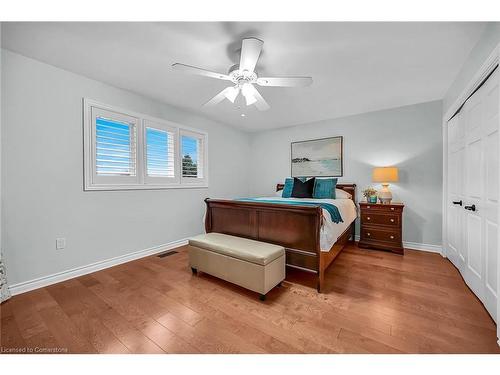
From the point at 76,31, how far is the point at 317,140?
3.84 metres

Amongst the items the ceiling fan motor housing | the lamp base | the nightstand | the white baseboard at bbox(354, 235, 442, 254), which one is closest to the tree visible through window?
the ceiling fan motor housing

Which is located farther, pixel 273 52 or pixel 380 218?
pixel 380 218

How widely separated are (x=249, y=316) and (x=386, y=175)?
296 centimetres

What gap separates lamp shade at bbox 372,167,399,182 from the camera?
3217mm

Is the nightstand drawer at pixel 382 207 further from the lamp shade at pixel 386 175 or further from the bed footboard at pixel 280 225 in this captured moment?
the bed footboard at pixel 280 225

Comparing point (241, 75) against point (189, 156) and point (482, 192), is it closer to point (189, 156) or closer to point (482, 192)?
point (189, 156)

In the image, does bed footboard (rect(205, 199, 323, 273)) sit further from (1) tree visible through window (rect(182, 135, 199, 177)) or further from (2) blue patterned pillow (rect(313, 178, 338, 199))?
(2) blue patterned pillow (rect(313, 178, 338, 199))

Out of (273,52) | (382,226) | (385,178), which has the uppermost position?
(273,52)

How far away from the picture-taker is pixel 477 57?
6.03 ft

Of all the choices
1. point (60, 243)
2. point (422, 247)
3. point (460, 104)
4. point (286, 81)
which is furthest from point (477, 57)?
point (60, 243)

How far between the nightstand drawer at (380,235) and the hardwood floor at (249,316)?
734 millimetres

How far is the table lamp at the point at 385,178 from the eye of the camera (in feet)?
10.6

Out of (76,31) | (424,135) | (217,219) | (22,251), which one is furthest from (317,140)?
(22,251)

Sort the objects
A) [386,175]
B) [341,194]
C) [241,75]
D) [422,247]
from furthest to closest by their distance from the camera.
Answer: [341,194] < [422,247] < [386,175] < [241,75]
